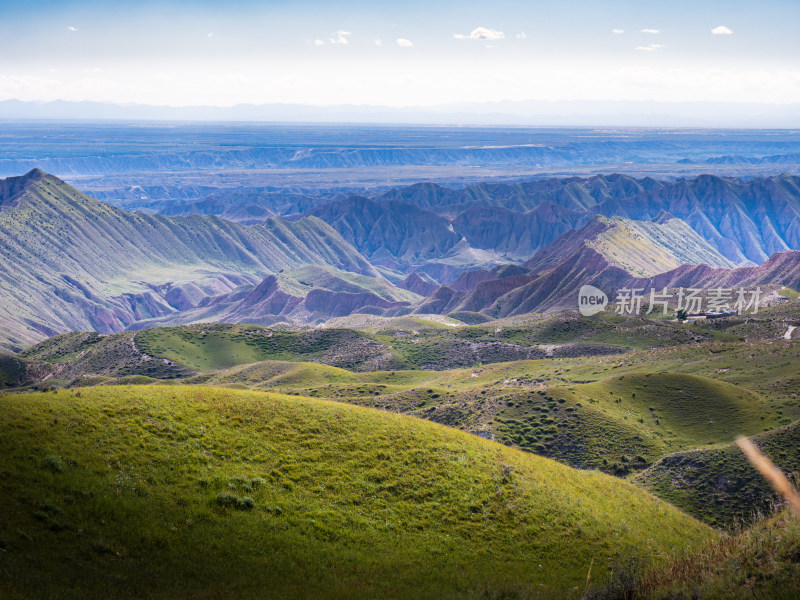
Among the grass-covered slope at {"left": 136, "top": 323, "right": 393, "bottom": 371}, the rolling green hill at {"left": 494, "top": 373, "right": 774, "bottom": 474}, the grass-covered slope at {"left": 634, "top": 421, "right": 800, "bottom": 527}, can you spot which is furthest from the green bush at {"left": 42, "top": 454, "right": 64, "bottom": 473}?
the grass-covered slope at {"left": 136, "top": 323, "right": 393, "bottom": 371}

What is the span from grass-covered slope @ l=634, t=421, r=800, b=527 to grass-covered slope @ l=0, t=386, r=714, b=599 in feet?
25.4

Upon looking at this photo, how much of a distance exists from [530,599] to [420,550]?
524cm

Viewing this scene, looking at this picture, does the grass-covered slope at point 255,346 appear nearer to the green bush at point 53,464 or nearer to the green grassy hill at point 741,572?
the green bush at point 53,464

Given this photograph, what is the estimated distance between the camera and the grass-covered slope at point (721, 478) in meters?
38.7

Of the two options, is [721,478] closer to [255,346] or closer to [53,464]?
[53,464]

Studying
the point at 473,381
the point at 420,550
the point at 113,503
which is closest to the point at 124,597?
the point at 113,503

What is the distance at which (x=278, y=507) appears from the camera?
24.1 metres

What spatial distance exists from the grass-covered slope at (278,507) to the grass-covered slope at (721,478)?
25.4 feet

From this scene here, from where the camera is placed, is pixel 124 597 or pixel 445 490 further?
pixel 445 490

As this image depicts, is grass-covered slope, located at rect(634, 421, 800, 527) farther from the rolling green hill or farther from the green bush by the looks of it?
the green bush

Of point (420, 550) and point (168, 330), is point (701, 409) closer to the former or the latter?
point (420, 550)

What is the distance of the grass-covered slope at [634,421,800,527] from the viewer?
38.7 meters

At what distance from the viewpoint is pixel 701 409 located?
54.8 m

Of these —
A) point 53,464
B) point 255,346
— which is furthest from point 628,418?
point 255,346
